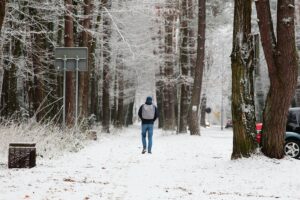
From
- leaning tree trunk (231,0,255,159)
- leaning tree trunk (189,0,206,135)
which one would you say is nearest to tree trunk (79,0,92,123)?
leaning tree trunk (189,0,206,135)

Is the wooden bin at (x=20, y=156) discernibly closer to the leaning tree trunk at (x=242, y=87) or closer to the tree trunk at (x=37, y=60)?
the leaning tree trunk at (x=242, y=87)

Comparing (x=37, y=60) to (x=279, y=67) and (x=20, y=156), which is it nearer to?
(x=20, y=156)

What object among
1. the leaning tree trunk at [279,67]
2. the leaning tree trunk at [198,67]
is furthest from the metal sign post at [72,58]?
the leaning tree trunk at [198,67]

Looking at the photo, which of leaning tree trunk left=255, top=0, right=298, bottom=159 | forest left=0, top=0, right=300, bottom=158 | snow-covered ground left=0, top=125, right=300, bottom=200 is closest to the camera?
snow-covered ground left=0, top=125, right=300, bottom=200

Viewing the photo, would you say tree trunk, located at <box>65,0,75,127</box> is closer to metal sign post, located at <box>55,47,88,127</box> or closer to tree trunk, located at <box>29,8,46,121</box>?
tree trunk, located at <box>29,8,46,121</box>

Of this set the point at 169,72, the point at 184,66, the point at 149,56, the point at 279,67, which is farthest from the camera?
the point at 169,72

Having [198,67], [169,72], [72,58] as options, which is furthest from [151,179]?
[169,72]

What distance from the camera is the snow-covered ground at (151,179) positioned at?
23.8 feet

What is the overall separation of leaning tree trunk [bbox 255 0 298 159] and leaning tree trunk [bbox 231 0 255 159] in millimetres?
404

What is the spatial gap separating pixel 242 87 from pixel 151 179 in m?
3.79

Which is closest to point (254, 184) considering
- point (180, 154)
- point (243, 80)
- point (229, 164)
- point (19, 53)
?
point (229, 164)

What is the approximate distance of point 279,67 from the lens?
1109 cm

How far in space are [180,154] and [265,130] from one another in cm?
393

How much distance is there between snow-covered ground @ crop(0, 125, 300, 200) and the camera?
7.25 metres
